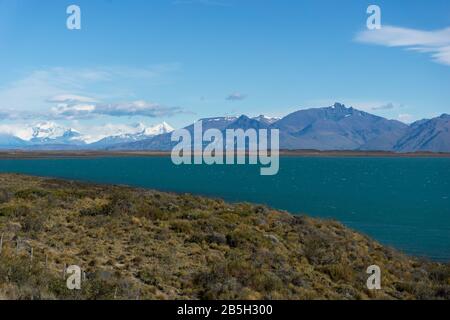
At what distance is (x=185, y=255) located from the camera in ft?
77.0

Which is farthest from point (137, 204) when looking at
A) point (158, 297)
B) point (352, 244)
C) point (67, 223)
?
point (158, 297)

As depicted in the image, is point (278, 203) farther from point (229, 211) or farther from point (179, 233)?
point (179, 233)

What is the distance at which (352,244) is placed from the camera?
3002 centimetres

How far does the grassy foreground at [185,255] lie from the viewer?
702 inches

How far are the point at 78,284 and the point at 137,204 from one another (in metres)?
17.7

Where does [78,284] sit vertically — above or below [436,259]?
above

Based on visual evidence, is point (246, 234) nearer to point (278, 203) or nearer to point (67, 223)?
point (67, 223)

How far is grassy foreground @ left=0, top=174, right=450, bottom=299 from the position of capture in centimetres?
1783

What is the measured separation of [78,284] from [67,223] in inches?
521
